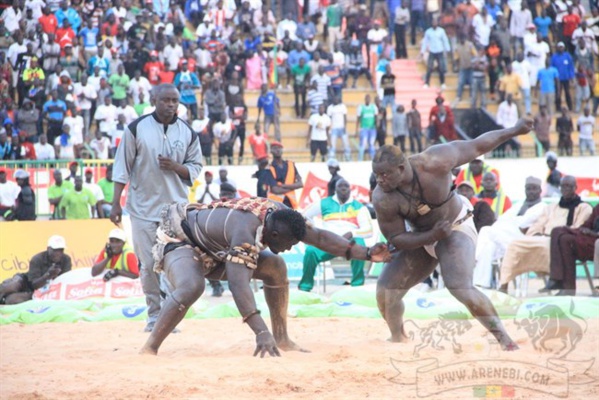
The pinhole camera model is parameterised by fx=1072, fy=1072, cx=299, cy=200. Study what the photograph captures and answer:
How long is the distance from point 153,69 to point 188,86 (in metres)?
1.06

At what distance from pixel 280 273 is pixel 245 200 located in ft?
2.26

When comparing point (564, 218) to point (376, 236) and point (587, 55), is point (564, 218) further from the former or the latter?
point (587, 55)

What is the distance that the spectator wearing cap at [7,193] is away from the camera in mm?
19281

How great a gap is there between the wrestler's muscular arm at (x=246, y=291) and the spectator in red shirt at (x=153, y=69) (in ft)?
56.7

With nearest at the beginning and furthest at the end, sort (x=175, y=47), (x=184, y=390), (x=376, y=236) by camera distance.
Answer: (x=184, y=390)
(x=376, y=236)
(x=175, y=47)

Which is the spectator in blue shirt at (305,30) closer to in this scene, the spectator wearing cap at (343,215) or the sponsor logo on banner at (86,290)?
the spectator wearing cap at (343,215)

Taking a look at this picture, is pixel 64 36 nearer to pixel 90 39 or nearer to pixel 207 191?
pixel 90 39

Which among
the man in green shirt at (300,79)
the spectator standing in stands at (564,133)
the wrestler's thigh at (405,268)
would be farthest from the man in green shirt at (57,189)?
the spectator standing in stands at (564,133)

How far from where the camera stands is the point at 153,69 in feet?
81.6

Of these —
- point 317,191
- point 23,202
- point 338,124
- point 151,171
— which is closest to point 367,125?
point 338,124

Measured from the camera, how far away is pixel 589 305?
1101 centimetres

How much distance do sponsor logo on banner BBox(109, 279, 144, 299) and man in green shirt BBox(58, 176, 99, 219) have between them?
4.97 meters

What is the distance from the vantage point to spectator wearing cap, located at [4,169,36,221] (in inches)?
741

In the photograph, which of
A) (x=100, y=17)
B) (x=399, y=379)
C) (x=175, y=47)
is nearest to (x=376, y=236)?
(x=399, y=379)
